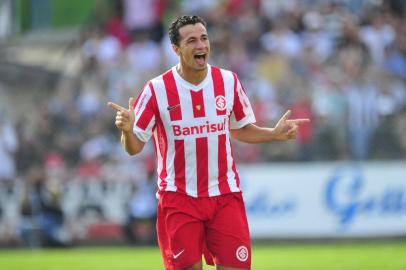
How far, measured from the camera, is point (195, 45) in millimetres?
7543

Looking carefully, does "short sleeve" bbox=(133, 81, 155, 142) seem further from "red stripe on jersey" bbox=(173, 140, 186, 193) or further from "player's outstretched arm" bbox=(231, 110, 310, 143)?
"player's outstretched arm" bbox=(231, 110, 310, 143)

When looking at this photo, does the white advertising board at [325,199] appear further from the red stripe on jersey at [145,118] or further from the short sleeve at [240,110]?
the red stripe on jersey at [145,118]

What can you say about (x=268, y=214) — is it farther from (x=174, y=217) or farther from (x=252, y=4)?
(x=174, y=217)

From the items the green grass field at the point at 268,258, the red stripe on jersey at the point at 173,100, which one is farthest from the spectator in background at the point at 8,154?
the red stripe on jersey at the point at 173,100

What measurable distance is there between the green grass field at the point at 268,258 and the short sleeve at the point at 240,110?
14.8 feet

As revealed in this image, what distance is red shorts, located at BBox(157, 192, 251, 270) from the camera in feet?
24.7

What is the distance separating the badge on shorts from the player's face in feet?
4.59

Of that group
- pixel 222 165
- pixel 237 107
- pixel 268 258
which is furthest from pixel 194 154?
pixel 268 258

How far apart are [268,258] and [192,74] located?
7.09m

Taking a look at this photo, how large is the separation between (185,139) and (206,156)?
8.2 inches

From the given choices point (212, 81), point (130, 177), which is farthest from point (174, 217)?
point (130, 177)

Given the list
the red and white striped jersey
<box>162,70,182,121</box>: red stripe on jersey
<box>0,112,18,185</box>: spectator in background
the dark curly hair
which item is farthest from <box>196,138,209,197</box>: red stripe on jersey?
<box>0,112,18,185</box>: spectator in background

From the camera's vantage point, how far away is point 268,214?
1717 centimetres

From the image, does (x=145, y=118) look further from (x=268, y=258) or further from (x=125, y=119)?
(x=268, y=258)
